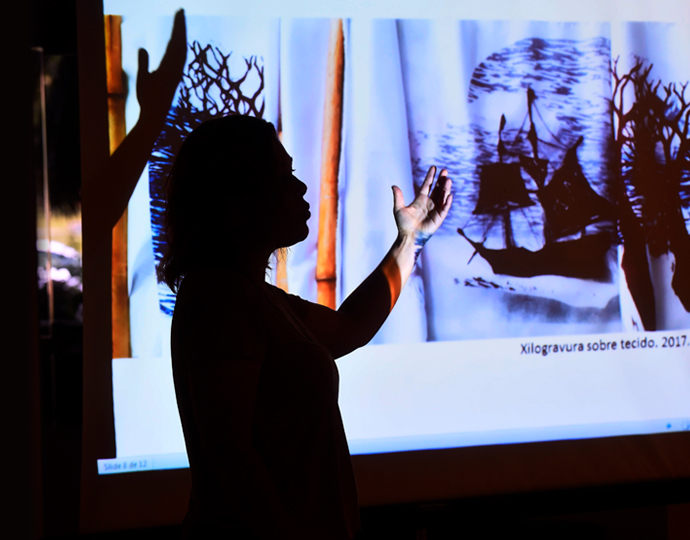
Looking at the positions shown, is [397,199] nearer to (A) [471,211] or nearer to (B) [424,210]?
(B) [424,210]

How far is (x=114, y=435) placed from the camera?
1.31 meters

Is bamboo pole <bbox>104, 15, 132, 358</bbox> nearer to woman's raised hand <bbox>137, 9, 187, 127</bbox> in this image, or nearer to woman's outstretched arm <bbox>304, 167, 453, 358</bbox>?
woman's raised hand <bbox>137, 9, 187, 127</bbox>

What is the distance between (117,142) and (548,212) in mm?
1221

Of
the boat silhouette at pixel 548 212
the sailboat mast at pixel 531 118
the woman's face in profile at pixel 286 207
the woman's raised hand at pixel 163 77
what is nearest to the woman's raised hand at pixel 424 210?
the boat silhouette at pixel 548 212

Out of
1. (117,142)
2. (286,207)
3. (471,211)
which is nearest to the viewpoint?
(286,207)

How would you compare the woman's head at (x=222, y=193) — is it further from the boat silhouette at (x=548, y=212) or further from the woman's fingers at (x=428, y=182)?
the boat silhouette at (x=548, y=212)

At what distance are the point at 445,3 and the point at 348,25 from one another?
11.6 inches

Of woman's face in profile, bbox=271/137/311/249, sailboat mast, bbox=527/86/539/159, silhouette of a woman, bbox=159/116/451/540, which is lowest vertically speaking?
silhouette of a woman, bbox=159/116/451/540

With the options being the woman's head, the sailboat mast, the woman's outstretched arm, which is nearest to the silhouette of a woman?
the woman's head

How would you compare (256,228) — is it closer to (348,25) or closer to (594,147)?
(348,25)

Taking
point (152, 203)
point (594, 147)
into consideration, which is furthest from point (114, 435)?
point (594, 147)

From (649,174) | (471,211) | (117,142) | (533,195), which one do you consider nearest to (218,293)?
(117,142)

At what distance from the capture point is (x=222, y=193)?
806 mm

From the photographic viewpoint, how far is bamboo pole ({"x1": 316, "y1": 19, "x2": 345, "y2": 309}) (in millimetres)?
1400
